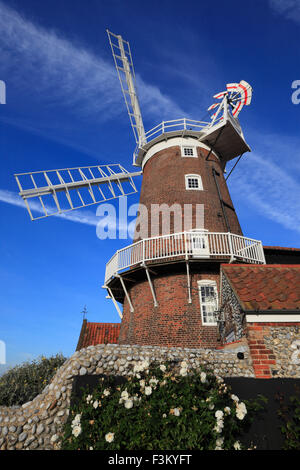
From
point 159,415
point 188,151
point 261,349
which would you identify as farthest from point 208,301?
point 188,151

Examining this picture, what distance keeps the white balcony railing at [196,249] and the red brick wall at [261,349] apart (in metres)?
4.59

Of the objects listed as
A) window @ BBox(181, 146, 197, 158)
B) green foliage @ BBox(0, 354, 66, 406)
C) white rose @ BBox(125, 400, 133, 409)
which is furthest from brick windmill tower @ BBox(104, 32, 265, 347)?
white rose @ BBox(125, 400, 133, 409)

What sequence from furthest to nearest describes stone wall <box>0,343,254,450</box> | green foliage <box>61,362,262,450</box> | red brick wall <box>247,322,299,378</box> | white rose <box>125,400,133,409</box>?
red brick wall <box>247,322,299,378</box>
stone wall <box>0,343,254,450</box>
white rose <box>125,400,133,409</box>
green foliage <box>61,362,262,450</box>

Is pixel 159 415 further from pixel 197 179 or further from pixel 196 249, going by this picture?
pixel 197 179

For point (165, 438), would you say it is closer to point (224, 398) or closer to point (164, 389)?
point (164, 389)

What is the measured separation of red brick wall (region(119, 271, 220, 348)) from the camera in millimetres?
10906

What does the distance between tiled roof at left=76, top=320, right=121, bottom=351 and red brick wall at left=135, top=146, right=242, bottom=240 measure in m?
8.14

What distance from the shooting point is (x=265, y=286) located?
817 cm

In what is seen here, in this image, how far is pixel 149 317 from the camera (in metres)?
12.0

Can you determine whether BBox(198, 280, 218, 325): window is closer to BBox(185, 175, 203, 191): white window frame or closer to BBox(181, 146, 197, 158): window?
BBox(185, 175, 203, 191): white window frame

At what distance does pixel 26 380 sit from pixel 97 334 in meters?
8.00

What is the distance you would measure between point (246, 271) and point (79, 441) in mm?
6697

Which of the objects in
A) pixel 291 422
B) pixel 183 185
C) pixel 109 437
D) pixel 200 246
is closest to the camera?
pixel 109 437
